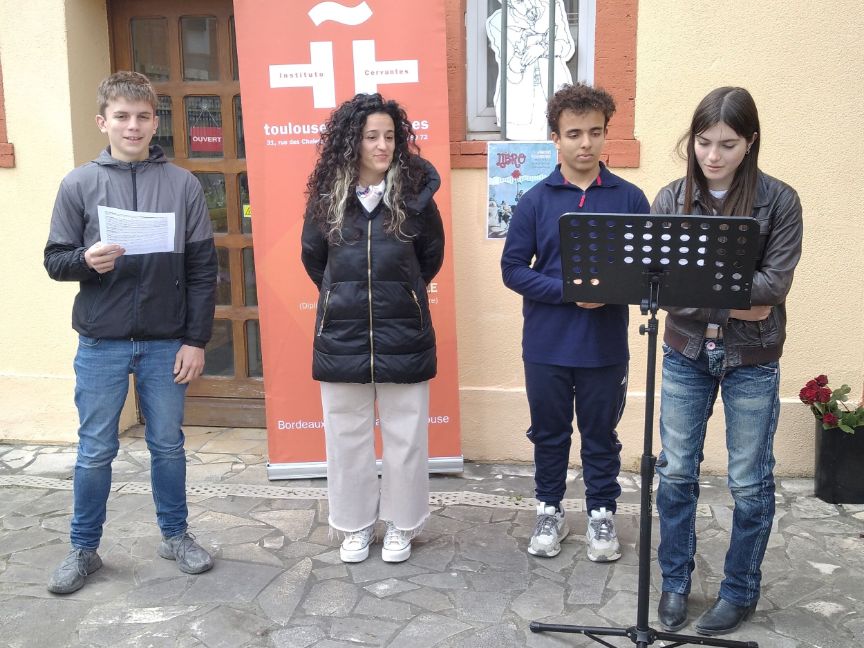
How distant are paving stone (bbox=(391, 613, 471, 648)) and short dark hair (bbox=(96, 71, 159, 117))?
2.33 m

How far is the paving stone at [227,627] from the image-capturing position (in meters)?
3.29

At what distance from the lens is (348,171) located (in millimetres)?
3670

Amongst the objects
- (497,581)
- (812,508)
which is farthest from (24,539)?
(812,508)

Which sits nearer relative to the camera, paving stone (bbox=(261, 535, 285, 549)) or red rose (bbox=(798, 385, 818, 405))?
paving stone (bbox=(261, 535, 285, 549))

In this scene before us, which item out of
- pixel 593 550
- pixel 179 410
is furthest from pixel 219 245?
pixel 593 550

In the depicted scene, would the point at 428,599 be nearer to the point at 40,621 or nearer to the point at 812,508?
the point at 40,621

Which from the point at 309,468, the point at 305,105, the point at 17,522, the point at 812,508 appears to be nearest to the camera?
the point at 17,522

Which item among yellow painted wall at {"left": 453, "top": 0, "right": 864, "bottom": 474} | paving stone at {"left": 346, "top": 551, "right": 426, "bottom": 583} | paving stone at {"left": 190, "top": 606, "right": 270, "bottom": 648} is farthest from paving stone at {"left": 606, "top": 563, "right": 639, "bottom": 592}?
paving stone at {"left": 190, "top": 606, "right": 270, "bottom": 648}

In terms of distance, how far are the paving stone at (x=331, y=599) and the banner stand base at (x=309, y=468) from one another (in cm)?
126

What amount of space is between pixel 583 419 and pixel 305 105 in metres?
2.22

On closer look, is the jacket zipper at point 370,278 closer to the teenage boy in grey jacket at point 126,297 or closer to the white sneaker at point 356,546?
the teenage boy in grey jacket at point 126,297

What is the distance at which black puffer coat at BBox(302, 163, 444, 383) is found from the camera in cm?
366

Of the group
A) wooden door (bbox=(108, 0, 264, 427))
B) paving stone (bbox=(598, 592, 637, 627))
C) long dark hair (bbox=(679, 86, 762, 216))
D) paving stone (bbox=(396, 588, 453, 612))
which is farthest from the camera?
wooden door (bbox=(108, 0, 264, 427))

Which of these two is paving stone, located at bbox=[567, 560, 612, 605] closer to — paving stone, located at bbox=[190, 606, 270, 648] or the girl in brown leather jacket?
the girl in brown leather jacket
